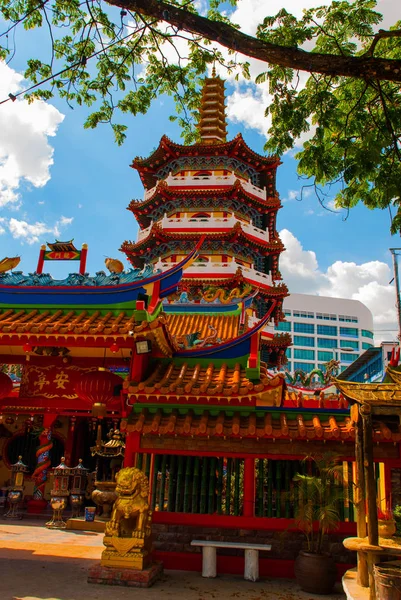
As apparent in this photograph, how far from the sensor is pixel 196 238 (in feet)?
70.8

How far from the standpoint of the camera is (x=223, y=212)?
22953 millimetres

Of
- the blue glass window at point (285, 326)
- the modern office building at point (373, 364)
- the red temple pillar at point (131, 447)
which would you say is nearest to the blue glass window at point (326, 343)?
the blue glass window at point (285, 326)

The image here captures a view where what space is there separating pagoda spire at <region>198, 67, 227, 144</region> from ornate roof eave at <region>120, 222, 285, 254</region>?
22.4 feet

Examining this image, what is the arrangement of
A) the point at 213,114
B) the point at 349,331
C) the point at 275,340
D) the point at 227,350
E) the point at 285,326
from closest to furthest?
the point at 227,350 < the point at 275,340 < the point at 213,114 < the point at 285,326 < the point at 349,331

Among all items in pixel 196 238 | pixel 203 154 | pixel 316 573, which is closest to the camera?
pixel 316 573

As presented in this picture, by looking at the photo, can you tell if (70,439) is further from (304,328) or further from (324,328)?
(324,328)

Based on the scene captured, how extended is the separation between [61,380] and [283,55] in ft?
19.1

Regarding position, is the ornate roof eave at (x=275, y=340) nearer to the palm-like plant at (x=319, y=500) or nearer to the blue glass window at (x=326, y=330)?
the palm-like plant at (x=319, y=500)

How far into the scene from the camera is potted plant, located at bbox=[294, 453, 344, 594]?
613 cm

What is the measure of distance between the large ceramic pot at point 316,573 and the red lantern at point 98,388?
3.47 meters

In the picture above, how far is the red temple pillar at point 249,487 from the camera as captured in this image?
6.94 m

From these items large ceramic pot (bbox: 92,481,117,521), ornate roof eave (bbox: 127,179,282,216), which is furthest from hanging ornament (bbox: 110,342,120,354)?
ornate roof eave (bbox: 127,179,282,216)

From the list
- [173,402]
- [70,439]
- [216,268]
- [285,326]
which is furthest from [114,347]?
[285,326]

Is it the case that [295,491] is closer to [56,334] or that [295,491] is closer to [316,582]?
[316,582]
